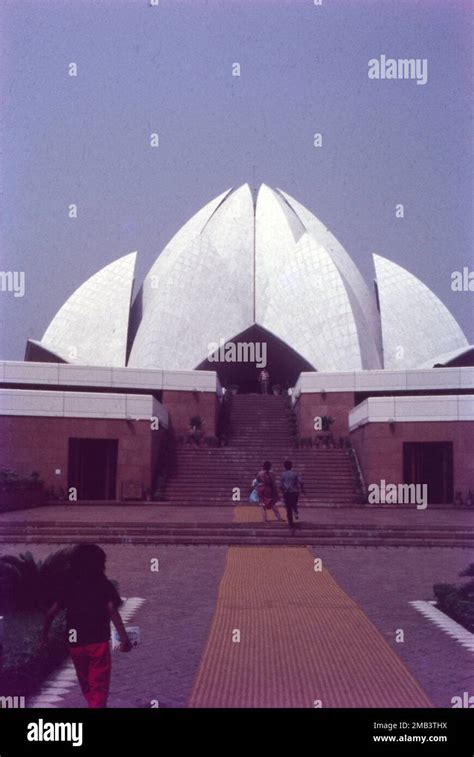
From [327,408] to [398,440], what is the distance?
4.82 m

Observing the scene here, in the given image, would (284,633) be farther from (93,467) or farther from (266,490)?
(93,467)

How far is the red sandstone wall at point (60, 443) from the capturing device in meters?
16.7

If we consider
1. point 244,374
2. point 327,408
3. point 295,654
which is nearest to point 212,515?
point 295,654

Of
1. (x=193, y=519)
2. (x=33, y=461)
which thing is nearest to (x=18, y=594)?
(x=193, y=519)

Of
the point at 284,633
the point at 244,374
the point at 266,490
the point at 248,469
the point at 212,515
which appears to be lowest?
the point at 284,633

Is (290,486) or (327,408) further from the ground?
(327,408)

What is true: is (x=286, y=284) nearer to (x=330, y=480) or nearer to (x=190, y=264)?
(x=190, y=264)

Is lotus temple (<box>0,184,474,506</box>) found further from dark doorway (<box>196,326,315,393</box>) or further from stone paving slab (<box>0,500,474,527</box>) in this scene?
stone paving slab (<box>0,500,474,527</box>)

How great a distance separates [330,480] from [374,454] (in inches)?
42.3

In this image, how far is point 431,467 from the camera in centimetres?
1728

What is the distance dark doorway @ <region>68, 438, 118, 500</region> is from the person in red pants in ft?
45.4

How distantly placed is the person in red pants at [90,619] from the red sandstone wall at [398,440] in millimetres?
13581

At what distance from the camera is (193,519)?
1222cm

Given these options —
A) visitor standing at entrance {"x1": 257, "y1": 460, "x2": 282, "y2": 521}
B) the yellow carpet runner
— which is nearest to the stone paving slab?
visitor standing at entrance {"x1": 257, "y1": 460, "x2": 282, "y2": 521}
